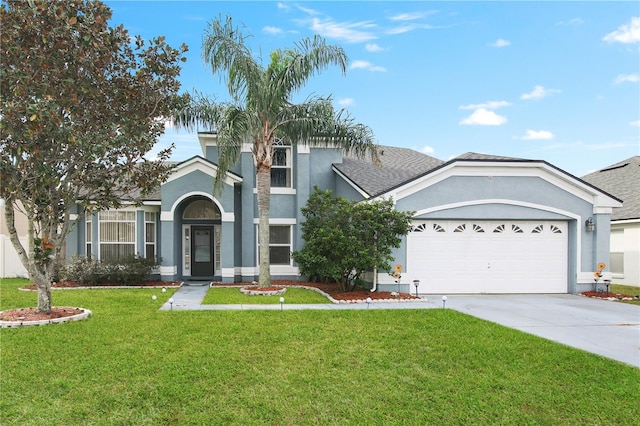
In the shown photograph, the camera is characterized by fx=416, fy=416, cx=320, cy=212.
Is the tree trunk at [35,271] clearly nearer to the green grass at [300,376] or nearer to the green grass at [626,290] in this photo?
the green grass at [300,376]

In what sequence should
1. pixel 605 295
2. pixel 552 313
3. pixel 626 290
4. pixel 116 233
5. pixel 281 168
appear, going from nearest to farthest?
pixel 552 313, pixel 605 295, pixel 626 290, pixel 116 233, pixel 281 168

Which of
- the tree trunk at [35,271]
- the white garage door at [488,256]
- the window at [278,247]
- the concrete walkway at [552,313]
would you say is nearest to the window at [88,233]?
the concrete walkway at [552,313]

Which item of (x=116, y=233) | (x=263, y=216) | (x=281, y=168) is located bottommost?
(x=116, y=233)

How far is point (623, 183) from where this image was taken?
2127cm

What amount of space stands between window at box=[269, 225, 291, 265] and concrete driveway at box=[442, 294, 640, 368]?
645 centimetres

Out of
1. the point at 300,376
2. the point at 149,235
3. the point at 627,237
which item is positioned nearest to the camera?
the point at 300,376

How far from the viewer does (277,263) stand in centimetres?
1720

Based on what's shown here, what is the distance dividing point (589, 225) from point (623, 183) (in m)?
9.33

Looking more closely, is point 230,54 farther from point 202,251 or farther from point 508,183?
point 508,183

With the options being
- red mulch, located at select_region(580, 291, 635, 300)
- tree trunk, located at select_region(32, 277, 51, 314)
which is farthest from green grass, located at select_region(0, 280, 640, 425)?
red mulch, located at select_region(580, 291, 635, 300)

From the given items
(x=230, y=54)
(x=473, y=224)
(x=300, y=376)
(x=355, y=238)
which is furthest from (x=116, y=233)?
(x=473, y=224)

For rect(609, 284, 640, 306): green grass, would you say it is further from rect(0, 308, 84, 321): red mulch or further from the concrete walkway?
rect(0, 308, 84, 321): red mulch

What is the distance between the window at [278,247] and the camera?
17188 mm

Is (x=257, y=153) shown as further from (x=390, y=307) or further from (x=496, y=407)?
(x=496, y=407)
